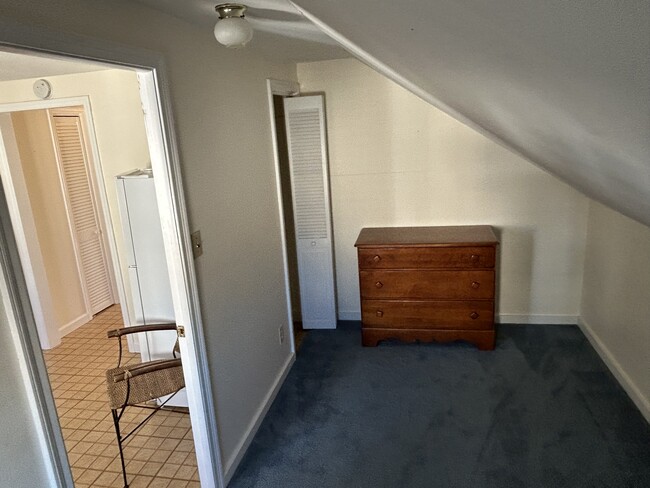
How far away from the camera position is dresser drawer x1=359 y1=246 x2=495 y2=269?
10.9 ft

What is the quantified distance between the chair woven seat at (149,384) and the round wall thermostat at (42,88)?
2.30m

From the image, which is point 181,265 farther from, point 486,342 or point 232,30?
point 486,342

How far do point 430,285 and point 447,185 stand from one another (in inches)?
33.9

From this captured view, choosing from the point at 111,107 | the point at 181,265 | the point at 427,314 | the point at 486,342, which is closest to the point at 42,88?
the point at 111,107

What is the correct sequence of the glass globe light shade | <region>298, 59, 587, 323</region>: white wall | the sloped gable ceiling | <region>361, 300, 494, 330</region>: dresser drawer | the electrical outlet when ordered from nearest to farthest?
1. the sloped gable ceiling
2. the glass globe light shade
3. the electrical outlet
4. <region>361, 300, 494, 330</region>: dresser drawer
5. <region>298, 59, 587, 323</region>: white wall

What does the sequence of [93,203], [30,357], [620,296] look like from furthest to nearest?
[93,203]
[620,296]
[30,357]

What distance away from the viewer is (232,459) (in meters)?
2.44

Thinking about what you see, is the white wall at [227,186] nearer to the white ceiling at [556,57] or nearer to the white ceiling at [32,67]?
the white ceiling at [32,67]

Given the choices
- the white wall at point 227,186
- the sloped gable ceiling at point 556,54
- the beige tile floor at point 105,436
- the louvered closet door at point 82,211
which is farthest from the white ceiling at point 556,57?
the louvered closet door at point 82,211

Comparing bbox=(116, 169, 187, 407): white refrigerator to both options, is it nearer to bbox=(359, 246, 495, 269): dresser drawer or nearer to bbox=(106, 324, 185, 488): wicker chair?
bbox=(106, 324, 185, 488): wicker chair

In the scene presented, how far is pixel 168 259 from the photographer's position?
2.03 m

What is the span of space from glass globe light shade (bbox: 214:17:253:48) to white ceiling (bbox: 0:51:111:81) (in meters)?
0.96

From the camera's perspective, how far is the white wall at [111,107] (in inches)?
134

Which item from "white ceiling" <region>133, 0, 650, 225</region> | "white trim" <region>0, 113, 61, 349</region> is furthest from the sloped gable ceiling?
"white trim" <region>0, 113, 61, 349</region>
